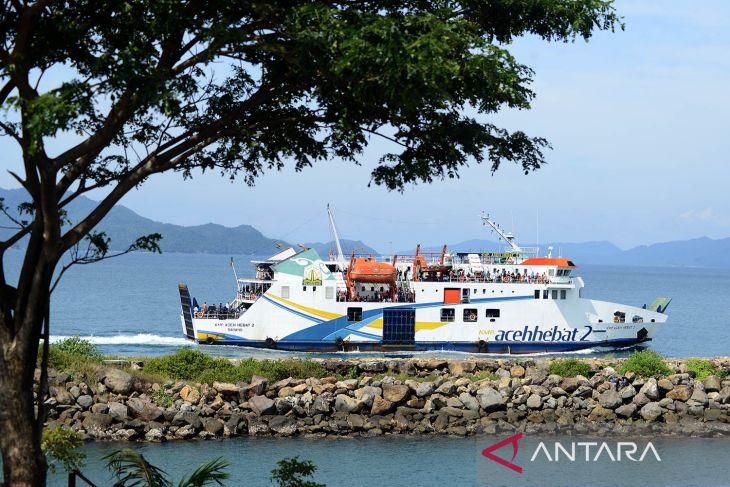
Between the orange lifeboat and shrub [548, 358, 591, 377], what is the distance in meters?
14.0

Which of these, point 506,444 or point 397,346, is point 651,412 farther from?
point 397,346

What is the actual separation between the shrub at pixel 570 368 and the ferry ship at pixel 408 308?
13555 mm

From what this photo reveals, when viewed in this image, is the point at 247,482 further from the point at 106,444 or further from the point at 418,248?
the point at 418,248

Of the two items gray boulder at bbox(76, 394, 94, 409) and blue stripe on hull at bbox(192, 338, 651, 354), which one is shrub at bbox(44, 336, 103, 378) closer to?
gray boulder at bbox(76, 394, 94, 409)

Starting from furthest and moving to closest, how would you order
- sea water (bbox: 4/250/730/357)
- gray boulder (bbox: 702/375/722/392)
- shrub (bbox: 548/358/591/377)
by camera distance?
sea water (bbox: 4/250/730/357), shrub (bbox: 548/358/591/377), gray boulder (bbox: 702/375/722/392)

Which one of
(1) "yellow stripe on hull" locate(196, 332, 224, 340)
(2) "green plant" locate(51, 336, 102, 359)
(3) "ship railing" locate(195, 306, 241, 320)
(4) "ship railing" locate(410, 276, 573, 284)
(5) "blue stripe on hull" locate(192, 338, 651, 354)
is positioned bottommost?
Result: (5) "blue stripe on hull" locate(192, 338, 651, 354)

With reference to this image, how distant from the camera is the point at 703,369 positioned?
29203 mm

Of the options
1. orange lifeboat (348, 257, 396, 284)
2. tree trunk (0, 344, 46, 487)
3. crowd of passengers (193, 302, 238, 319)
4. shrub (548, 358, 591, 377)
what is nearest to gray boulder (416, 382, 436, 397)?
shrub (548, 358, 591, 377)

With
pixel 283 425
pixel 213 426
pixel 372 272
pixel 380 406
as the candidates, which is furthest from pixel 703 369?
pixel 372 272

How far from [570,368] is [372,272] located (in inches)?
590

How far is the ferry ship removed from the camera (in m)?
41.8

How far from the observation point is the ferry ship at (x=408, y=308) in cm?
4175

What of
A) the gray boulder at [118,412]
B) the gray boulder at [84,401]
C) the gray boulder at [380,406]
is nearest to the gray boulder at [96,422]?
the gray boulder at [118,412]

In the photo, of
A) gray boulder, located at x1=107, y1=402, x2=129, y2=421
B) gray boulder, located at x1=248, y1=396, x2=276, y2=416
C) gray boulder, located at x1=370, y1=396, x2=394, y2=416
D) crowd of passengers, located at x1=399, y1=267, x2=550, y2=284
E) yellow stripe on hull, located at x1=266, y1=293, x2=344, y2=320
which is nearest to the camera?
gray boulder, located at x1=107, y1=402, x2=129, y2=421
